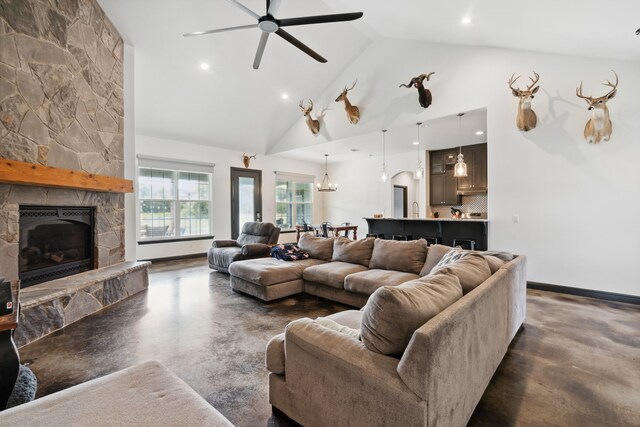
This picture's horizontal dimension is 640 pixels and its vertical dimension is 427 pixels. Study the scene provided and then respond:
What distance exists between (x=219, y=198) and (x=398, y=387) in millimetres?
7110

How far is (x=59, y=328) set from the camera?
9.50ft

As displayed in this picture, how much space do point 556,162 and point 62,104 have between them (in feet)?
20.9

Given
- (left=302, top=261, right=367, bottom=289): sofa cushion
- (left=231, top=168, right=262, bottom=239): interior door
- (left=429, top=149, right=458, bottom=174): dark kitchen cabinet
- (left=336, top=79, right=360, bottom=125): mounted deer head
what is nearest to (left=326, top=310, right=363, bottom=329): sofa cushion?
(left=302, top=261, right=367, bottom=289): sofa cushion

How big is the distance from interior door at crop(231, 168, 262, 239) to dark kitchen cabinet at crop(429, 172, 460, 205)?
4.85 meters

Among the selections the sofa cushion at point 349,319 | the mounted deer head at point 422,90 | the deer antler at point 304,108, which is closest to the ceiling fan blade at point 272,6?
the mounted deer head at point 422,90

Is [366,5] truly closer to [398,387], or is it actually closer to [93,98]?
[93,98]

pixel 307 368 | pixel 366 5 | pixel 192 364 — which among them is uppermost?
pixel 366 5

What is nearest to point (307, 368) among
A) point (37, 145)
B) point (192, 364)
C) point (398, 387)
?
point (398, 387)

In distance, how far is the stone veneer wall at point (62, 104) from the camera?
2.84 metres

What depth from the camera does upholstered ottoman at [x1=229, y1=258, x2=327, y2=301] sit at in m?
3.65

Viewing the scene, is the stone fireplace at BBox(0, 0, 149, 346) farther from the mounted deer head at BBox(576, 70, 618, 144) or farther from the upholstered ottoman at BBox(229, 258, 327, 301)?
the mounted deer head at BBox(576, 70, 618, 144)

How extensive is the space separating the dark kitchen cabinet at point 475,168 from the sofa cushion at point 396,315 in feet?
21.9

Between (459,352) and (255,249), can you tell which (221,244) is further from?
(459,352)

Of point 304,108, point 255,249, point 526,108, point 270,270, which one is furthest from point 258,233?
point 526,108
